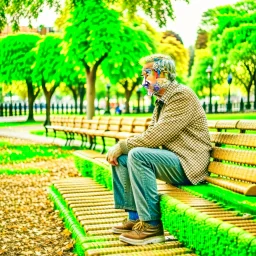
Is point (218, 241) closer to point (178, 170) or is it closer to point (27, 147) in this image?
point (178, 170)

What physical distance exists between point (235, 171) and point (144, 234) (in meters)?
0.88

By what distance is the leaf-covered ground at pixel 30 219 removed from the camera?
5.40m

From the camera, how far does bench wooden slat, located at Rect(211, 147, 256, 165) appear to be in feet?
14.0

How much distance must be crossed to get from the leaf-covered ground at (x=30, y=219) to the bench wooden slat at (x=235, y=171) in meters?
1.60

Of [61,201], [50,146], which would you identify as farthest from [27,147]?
[61,201]

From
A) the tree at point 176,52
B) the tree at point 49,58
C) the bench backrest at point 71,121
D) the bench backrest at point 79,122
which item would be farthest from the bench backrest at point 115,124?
the tree at point 176,52

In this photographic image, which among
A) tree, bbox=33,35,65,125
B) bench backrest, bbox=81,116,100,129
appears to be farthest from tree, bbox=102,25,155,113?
bench backrest, bbox=81,116,100,129

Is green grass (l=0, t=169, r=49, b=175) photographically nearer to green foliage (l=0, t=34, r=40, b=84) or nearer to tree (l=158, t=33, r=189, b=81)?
green foliage (l=0, t=34, r=40, b=84)

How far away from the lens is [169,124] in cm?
448

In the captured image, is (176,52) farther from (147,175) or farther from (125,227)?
(147,175)

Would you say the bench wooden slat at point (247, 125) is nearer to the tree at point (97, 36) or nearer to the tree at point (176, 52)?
the tree at point (97, 36)

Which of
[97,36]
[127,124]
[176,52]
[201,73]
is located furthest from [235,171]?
[176,52]

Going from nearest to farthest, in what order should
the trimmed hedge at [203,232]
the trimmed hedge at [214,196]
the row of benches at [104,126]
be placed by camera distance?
the trimmed hedge at [203,232], the trimmed hedge at [214,196], the row of benches at [104,126]

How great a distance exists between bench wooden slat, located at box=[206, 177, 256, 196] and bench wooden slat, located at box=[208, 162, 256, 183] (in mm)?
49
